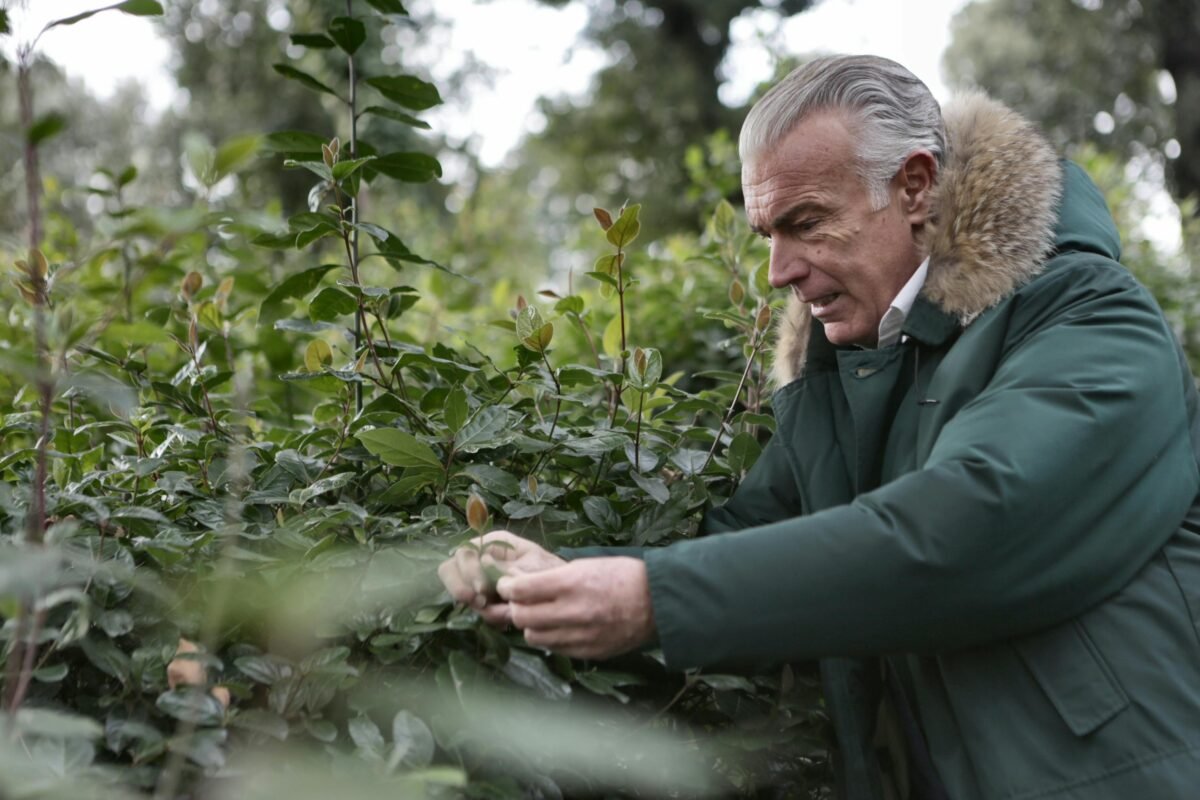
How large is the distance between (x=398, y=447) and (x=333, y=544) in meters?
0.19

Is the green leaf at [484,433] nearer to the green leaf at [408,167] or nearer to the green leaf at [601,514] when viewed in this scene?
the green leaf at [601,514]

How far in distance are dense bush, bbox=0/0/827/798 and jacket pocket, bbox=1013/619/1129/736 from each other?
0.41m

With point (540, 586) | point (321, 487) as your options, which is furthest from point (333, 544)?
point (540, 586)

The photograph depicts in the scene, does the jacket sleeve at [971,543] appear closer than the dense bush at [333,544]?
No

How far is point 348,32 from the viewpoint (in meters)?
2.08

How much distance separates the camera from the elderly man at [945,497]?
4.74 ft

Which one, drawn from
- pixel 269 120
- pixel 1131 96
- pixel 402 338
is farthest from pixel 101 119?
pixel 402 338

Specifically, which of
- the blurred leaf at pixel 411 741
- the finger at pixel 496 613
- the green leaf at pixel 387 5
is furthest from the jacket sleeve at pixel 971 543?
the green leaf at pixel 387 5

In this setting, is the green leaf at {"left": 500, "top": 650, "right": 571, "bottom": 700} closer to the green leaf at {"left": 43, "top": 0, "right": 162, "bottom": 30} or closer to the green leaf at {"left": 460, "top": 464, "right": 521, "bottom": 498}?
the green leaf at {"left": 460, "top": 464, "right": 521, "bottom": 498}

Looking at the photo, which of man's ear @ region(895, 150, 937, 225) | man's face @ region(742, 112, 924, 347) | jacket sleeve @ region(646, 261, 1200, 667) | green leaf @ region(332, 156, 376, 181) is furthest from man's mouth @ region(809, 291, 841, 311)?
green leaf @ region(332, 156, 376, 181)

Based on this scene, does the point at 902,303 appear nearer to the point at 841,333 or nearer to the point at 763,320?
the point at 841,333

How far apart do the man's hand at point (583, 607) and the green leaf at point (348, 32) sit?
1191 mm

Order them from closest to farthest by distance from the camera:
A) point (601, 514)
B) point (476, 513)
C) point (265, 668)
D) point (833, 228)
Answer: point (265, 668) → point (476, 513) → point (601, 514) → point (833, 228)

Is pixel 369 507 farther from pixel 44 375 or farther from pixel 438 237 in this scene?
pixel 438 237
